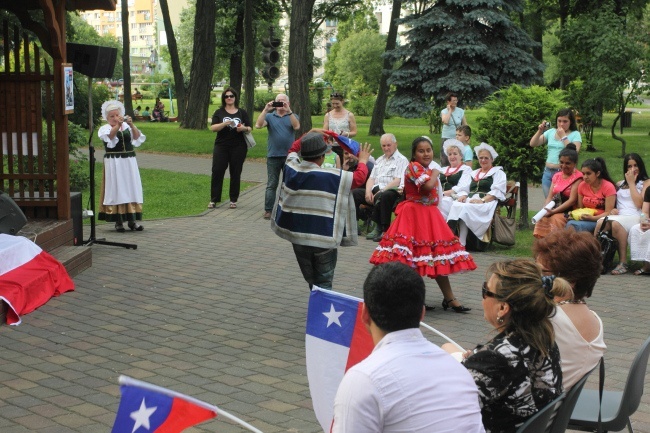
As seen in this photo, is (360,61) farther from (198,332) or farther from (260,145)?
(198,332)

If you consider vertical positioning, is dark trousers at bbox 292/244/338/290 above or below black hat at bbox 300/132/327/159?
below

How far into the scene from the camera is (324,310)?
445 centimetres

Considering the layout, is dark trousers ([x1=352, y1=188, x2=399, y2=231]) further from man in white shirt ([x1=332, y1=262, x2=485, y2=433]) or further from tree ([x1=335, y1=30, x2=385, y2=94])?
tree ([x1=335, y1=30, x2=385, y2=94])

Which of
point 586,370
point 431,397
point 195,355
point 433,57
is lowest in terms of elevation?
point 195,355

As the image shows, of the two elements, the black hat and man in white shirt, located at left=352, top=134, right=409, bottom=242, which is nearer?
the black hat

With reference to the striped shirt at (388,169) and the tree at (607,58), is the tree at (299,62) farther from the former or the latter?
the striped shirt at (388,169)

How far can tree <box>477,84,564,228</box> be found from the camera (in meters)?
13.7

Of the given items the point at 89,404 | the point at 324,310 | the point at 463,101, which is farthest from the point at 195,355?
the point at 463,101

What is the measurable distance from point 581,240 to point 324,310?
1.40 m

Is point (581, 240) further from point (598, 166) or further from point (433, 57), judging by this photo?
point (433, 57)

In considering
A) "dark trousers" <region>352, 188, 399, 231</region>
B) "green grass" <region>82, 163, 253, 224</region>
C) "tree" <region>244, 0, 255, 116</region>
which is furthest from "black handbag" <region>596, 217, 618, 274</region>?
"tree" <region>244, 0, 255, 116</region>

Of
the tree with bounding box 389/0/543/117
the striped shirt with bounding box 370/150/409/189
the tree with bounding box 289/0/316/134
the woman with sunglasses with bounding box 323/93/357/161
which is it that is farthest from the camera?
the tree with bounding box 389/0/543/117

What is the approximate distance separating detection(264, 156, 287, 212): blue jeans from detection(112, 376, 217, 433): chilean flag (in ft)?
38.0

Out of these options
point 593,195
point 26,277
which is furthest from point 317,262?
point 593,195
